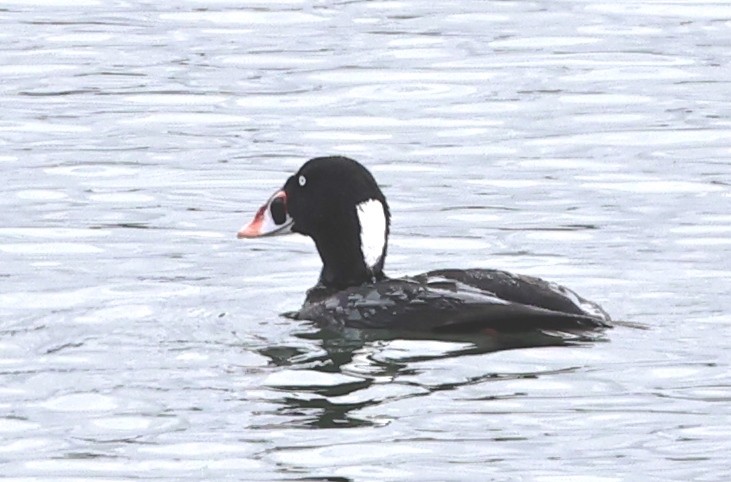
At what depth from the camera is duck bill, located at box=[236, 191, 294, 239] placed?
12.6 m

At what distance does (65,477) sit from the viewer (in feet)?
30.1

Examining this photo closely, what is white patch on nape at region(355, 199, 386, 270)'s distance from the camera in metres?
12.3

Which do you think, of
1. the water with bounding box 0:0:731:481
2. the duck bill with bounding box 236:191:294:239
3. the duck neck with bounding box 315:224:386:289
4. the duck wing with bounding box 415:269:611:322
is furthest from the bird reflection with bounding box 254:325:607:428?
the duck bill with bounding box 236:191:294:239

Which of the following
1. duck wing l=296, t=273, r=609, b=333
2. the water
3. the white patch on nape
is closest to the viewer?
the water

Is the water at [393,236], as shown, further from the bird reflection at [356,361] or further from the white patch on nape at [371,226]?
the white patch on nape at [371,226]

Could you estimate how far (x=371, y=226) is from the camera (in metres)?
12.3

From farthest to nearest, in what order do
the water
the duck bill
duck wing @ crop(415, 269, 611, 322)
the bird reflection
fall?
1. the duck bill
2. duck wing @ crop(415, 269, 611, 322)
3. the bird reflection
4. the water

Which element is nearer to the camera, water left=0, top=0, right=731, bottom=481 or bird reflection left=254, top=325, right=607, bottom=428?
water left=0, top=0, right=731, bottom=481

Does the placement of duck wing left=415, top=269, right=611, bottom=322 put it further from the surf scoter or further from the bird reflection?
the bird reflection

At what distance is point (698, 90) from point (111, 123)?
417 cm

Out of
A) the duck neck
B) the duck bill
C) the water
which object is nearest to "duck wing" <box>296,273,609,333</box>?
the water

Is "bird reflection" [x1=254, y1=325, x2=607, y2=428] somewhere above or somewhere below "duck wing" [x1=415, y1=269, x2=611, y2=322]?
below

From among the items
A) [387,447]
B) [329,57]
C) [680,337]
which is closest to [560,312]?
[680,337]

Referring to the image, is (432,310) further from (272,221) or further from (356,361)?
(272,221)
